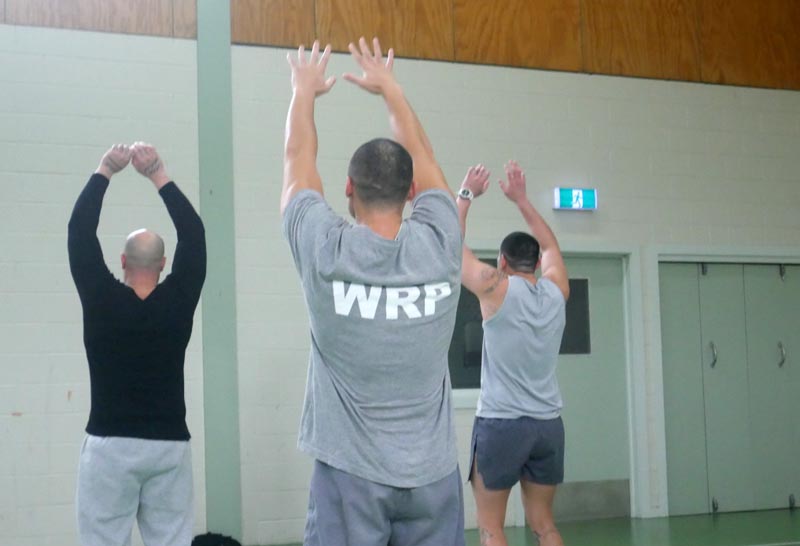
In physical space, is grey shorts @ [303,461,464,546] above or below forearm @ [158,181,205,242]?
below

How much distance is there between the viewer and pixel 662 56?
8.52m

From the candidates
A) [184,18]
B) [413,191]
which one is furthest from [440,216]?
[184,18]

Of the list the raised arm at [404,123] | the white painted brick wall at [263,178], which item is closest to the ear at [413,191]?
the raised arm at [404,123]

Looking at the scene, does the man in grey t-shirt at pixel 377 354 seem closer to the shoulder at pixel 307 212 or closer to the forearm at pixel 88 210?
the shoulder at pixel 307 212

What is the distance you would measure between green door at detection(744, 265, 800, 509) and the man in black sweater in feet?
20.6

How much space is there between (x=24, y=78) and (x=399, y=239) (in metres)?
5.27

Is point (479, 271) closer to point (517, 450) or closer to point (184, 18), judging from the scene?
point (517, 450)

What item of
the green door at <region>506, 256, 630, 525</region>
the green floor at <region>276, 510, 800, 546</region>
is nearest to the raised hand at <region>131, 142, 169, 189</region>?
the green floor at <region>276, 510, 800, 546</region>

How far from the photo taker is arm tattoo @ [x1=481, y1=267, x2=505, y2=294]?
161 inches

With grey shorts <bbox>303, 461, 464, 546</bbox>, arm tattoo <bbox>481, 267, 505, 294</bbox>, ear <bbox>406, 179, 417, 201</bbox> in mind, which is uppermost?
ear <bbox>406, 179, 417, 201</bbox>

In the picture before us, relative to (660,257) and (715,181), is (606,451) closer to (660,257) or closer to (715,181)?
(660,257)

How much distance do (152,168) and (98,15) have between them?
4.06m

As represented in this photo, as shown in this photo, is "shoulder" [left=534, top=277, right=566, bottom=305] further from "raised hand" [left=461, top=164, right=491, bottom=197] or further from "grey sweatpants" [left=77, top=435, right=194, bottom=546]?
"grey sweatpants" [left=77, top=435, right=194, bottom=546]

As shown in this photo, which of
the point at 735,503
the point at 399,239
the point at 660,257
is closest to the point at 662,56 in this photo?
the point at 660,257
